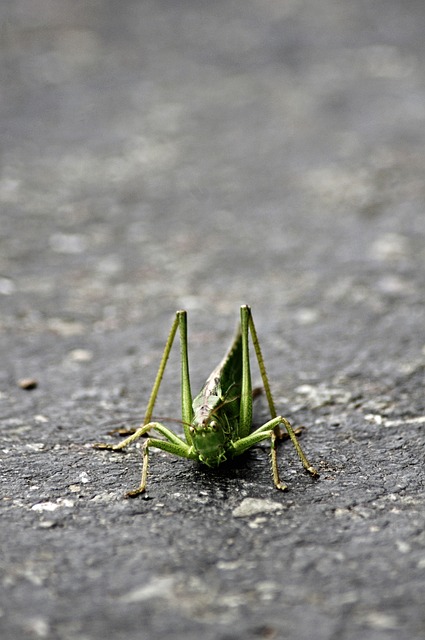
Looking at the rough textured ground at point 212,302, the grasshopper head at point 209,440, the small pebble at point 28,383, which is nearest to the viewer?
the rough textured ground at point 212,302

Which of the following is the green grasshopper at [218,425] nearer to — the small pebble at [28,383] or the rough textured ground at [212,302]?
the rough textured ground at [212,302]

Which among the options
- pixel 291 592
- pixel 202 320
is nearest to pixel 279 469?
pixel 291 592

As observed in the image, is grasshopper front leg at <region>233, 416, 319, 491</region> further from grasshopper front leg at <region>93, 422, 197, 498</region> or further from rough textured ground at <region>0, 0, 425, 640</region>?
grasshopper front leg at <region>93, 422, 197, 498</region>

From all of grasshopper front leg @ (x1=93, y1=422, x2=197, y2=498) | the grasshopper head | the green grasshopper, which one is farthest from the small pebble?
the grasshopper head

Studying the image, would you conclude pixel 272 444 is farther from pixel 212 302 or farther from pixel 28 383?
pixel 212 302

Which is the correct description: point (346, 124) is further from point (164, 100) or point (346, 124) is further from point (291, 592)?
point (291, 592)

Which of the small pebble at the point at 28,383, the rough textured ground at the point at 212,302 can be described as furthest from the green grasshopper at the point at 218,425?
the small pebble at the point at 28,383

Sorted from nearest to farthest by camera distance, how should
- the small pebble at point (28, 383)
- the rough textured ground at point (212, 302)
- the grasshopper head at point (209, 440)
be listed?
the rough textured ground at point (212, 302) < the grasshopper head at point (209, 440) < the small pebble at point (28, 383)
